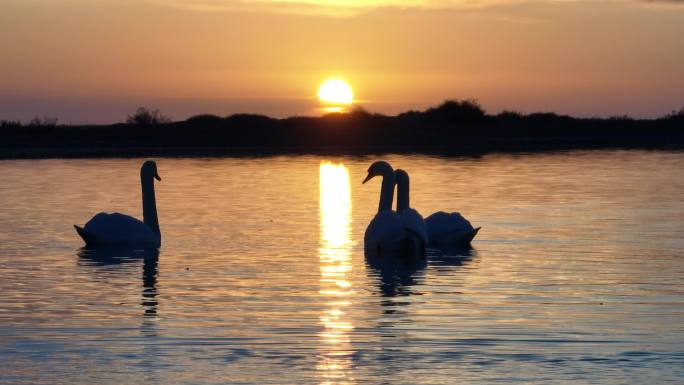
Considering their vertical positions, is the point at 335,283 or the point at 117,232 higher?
the point at 117,232

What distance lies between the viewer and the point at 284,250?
1688 cm

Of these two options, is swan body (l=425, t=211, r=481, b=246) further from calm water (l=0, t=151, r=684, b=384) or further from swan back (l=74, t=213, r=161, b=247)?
swan back (l=74, t=213, r=161, b=247)

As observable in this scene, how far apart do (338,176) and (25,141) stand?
793 inches

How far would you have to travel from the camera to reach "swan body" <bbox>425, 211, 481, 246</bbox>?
17406mm

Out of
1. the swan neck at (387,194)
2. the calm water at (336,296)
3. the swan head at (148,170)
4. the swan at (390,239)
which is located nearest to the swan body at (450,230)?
the calm water at (336,296)

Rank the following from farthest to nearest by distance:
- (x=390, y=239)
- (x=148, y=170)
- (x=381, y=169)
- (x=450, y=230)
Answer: (x=381, y=169) < (x=148, y=170) < (x=450, y=230) < (x=390, y=239)

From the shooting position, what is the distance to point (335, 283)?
543 inches

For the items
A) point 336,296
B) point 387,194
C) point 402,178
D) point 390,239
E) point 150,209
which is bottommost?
point 336,296

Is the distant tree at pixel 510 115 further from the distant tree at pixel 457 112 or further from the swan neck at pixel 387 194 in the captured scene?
the swan neck at pixel 387 194

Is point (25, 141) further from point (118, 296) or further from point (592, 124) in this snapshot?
point (118, 296)

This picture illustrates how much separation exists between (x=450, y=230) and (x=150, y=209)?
160 inches

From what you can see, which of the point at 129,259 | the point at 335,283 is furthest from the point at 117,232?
the point at 335,283

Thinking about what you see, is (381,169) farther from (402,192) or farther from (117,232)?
(117,232)

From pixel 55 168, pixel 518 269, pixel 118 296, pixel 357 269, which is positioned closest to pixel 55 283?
pixel 118 296
